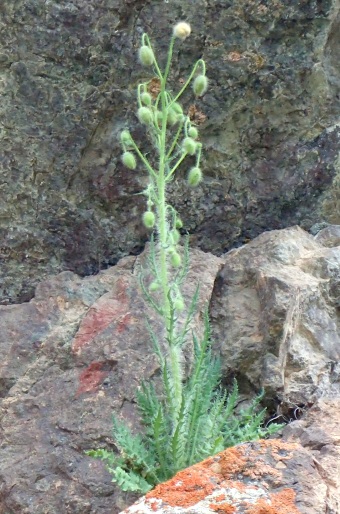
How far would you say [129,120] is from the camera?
3512mm

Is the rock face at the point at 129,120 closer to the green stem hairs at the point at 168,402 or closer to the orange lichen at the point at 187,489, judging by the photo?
the green stem hairs at the point at 168,402

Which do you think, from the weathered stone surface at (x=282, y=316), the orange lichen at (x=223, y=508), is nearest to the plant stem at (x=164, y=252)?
the weathered stone surface at (x=282, y=316)

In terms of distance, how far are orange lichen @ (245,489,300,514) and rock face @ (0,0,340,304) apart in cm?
169

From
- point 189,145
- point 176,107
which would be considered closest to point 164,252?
point 189,145

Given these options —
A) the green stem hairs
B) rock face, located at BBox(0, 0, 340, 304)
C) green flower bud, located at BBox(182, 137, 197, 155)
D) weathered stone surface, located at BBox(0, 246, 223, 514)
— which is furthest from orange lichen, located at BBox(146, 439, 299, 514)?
rock face, located at BBox(0, 0, 340, 304)

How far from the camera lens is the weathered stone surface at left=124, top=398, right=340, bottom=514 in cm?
210

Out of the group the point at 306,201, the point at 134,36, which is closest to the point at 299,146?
the point at 306,201

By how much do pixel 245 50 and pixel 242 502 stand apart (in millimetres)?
2128

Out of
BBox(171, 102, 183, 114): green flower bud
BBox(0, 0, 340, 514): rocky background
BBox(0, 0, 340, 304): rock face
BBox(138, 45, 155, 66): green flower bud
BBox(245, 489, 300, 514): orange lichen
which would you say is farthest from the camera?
BBox(0, 0, 340, 304): rock face

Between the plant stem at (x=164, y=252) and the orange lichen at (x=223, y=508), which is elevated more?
the plant stem at (x=164, y=252)

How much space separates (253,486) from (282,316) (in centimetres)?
116

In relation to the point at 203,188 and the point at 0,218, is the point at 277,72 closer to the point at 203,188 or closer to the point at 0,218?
the point at 203,188

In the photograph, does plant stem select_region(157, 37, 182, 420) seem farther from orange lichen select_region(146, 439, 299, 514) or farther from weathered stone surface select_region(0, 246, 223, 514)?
orange lichen select_region(146, 439, 299, 514)

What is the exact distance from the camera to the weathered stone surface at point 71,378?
283cm
